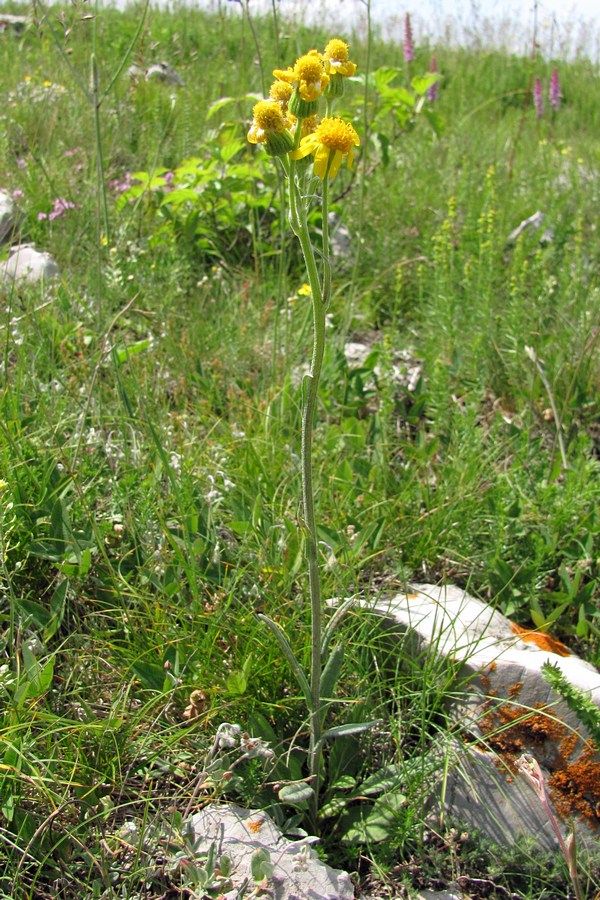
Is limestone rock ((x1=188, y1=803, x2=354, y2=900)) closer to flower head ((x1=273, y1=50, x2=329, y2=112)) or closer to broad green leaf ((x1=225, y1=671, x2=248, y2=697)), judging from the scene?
broad green leaf ((x1=225, y1=671, x2=248, y2=697))

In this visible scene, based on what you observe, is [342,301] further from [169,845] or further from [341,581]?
[169,845]

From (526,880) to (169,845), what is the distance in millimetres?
668

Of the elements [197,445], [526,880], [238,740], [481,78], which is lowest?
[526,880]

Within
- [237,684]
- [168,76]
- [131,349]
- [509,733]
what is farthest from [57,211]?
[168,76]

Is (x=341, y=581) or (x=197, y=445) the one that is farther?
(x=197, y=445)

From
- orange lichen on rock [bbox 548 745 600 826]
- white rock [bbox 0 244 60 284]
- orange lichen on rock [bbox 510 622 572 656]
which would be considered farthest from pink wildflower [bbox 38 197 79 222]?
orange lichen on rock [bbox 548 745 600 826]

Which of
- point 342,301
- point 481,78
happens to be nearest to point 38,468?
point 342,301

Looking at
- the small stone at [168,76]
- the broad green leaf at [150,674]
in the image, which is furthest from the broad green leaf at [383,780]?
the small stone at [168,76]

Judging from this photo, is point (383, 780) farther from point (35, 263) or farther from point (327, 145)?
point (35, 263)

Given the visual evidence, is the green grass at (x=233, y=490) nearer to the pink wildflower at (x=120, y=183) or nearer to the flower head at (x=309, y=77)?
the pink wildflower at (x=120, y=183)

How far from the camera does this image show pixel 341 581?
1628 millimetres

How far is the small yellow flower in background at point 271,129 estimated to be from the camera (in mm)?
1031

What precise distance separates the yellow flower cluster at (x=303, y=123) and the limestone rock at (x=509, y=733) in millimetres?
871

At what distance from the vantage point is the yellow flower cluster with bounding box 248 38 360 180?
1046 millimetres
